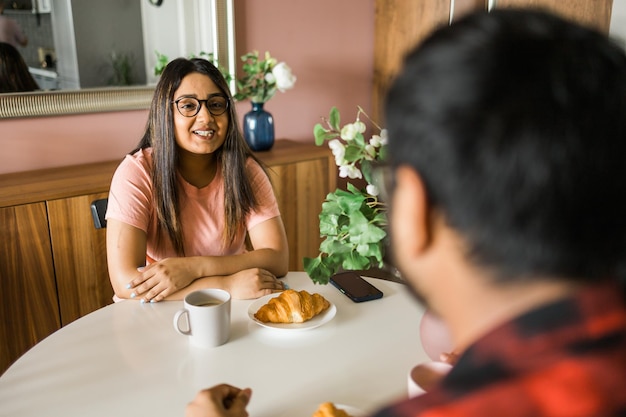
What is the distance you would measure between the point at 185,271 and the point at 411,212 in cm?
103

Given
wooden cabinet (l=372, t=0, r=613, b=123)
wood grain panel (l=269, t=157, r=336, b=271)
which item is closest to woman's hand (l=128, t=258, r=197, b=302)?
wood grain panel (l=269, t=157, r=336, b=271)

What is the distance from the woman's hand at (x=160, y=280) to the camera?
1.36m

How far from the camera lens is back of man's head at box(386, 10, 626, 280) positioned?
0.44m

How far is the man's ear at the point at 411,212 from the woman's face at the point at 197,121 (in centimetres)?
128

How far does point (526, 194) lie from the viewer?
1.46 ft

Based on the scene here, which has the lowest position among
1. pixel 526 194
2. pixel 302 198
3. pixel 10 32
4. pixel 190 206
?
pixel 302 198

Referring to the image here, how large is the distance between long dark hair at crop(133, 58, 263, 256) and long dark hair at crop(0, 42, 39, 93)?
94 centimetres

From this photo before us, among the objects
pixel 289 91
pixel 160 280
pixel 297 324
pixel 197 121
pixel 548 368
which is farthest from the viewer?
pixel 289 91

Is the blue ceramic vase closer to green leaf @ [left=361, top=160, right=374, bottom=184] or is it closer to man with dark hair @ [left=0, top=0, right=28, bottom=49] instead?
man with dark hair @ [left=0, top=0, right=28, bottom=49]

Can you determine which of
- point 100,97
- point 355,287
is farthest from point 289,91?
point 355,287

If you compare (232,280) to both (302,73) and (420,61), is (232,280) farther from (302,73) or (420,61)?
(302,73)

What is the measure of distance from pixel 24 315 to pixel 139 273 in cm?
95

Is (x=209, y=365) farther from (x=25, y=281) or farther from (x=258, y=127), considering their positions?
(x=258, y=127)

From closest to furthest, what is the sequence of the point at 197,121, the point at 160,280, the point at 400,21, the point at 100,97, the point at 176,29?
1. the point at 160,280
2. the point at 197,121
3. the point at 100,97
4. the point at 176,29
5. the point at 400,21
